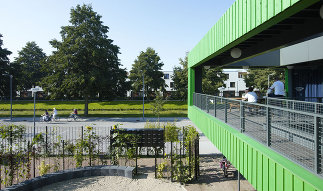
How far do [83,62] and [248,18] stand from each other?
31000 mm

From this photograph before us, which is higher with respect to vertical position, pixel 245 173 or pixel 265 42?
pixel 265 42

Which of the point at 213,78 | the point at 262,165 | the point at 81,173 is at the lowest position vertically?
the point at 81,173

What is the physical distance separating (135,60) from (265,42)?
46011 millimetres

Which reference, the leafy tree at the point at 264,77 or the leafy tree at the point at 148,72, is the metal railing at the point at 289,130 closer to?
the leafy tree at the point at 264,77

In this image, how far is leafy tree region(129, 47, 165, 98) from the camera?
49.6 m

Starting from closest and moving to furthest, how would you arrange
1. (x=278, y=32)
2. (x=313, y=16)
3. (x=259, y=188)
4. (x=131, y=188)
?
(x=259, y=188) < (x=313, y=16) < (x=278, y=32) < (x=131, y=188)

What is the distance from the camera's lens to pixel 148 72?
164 feet

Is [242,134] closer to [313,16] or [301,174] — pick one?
[301,174]

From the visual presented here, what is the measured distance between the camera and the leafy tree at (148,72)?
49594 millimetres

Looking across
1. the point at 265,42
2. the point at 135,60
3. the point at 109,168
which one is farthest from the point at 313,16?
the point at 135,60

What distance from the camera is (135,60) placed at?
5234 centimetres

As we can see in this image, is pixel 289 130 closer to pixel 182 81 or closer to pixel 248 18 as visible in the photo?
pixel 248 18

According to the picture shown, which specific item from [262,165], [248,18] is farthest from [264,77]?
[262,165]

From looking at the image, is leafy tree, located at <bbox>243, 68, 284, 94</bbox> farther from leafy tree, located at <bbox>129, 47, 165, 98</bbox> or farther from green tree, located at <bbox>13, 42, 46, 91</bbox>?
green tree, located at <bbox>13, 42, 46, 91</bbox>
